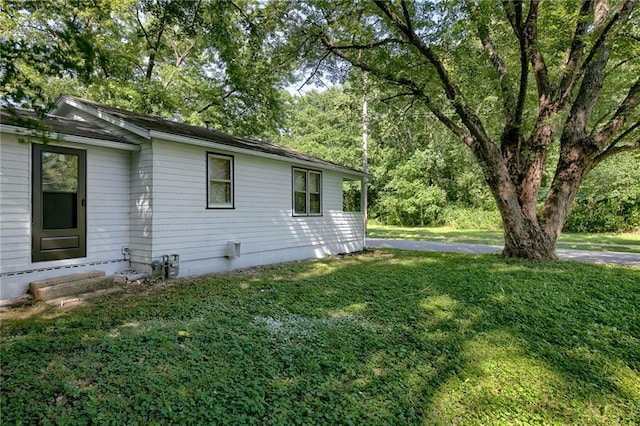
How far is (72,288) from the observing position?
5.09 metres

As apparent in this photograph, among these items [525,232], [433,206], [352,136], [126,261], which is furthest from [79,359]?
[352,136]

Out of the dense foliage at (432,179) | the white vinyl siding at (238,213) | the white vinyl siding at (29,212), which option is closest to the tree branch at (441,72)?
the white vinyl siding at (238,213)

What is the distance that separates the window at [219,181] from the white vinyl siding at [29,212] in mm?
1545

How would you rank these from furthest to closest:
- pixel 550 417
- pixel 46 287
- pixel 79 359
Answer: pixel 46 287
pixel 79 359
pixel 550 417

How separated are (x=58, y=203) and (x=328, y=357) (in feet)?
16.8

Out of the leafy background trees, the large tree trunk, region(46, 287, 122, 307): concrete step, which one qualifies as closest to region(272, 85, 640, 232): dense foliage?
the leafy background trees

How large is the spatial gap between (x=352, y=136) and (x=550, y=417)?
78.4 feet

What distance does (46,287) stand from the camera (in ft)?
16.2

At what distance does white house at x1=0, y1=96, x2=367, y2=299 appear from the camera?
509 cm

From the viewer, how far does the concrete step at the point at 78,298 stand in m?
4.74

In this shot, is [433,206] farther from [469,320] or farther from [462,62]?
[469,320]

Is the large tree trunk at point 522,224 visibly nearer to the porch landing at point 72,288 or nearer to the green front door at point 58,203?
the porch landing at point 72,288

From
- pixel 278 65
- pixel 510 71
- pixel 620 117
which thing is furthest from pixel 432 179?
pixel 278 65

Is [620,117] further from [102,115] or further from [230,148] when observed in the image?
[102,115]
